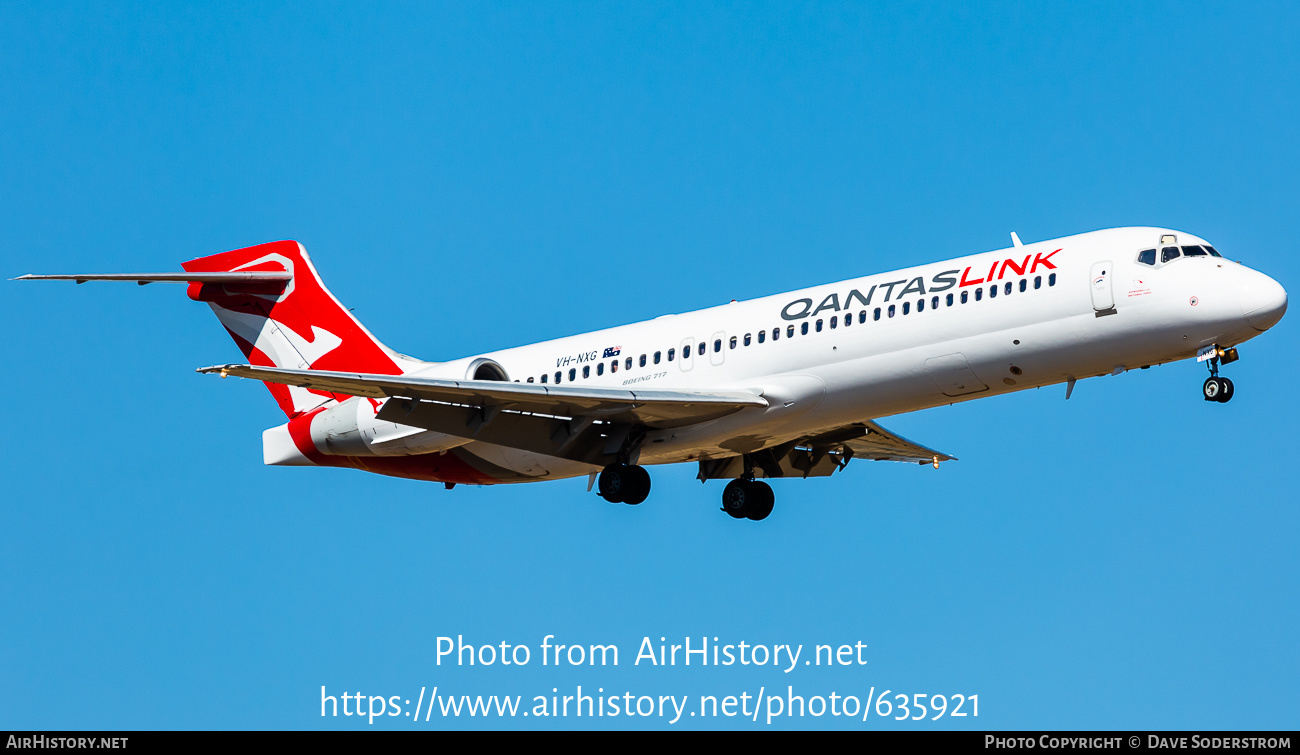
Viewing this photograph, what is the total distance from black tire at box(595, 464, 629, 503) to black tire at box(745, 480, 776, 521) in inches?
129

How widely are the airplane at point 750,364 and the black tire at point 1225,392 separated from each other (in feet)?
0.09

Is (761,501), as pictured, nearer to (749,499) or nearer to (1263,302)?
(749,499)

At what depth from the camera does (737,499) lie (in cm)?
2802

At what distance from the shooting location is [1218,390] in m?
21.5

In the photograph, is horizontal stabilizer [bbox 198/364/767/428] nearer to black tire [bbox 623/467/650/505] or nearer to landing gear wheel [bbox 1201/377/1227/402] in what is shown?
black tire [bbox 623/467/650/505]

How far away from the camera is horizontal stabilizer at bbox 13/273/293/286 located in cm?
2612

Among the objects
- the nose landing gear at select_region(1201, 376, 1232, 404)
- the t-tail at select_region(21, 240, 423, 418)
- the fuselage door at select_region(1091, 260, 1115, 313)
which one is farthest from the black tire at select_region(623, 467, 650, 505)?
the nose landing gear at select_region(1201, 376, 1232, 404)

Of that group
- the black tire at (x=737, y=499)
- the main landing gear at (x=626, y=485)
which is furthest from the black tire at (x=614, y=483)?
the black tire at (x=737, y=499)

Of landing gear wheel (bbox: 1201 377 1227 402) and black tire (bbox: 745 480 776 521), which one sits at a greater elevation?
black tire (bbox: 745 480 776 521)

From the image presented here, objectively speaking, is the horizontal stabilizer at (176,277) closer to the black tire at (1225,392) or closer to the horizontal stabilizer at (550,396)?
the horizontal stabilizer at (550,396)

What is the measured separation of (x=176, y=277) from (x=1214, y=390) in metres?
18.2

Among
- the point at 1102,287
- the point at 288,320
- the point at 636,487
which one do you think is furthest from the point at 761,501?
the point at 288,320

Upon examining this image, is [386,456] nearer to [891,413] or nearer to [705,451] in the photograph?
[705,451]
